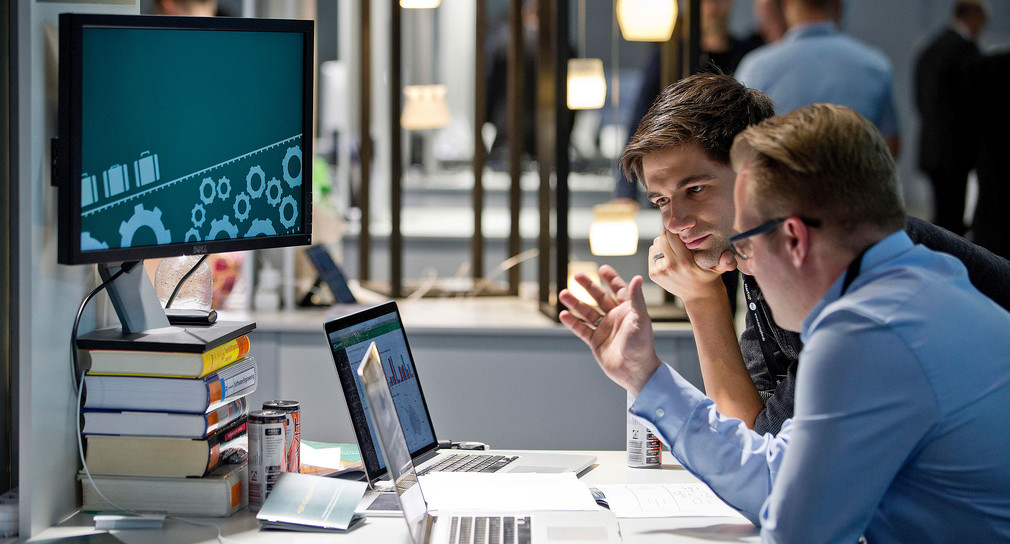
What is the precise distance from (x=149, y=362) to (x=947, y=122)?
4.60m

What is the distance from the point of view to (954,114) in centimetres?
511

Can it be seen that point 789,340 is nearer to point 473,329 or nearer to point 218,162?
point 218,162

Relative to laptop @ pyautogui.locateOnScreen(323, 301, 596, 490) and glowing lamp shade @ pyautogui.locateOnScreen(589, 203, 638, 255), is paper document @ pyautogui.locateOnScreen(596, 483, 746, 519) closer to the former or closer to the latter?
laptop @ pyautogui.locateOnScreen(323, 301, 596, 490)

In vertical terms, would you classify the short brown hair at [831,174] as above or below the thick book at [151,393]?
above

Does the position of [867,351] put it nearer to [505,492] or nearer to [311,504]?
[505,492]

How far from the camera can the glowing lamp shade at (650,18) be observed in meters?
3.47

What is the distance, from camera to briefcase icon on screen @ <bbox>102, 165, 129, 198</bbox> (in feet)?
5.12

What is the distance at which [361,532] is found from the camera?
5.11ft

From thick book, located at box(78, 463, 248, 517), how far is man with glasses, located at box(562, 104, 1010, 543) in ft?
2.84

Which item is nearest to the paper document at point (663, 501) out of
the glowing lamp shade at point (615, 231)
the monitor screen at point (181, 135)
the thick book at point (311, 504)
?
the thick book at point (311, 504)

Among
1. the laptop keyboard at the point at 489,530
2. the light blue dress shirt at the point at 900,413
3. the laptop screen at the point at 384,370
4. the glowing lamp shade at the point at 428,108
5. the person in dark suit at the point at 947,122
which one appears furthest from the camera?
the person in dark suit at the point at 947,122

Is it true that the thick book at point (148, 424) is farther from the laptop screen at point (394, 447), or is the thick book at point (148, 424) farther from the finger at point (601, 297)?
the finger at point (601, 297)

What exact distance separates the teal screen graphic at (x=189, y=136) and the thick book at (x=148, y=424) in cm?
29

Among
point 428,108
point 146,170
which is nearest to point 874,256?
point 146,170
